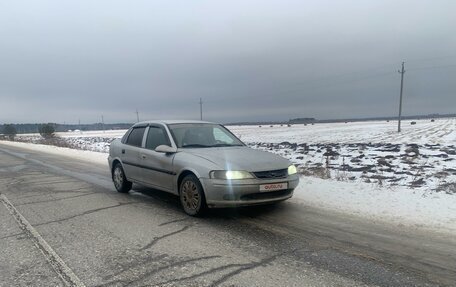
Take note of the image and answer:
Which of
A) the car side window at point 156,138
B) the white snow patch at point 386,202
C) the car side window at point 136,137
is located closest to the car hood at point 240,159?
the car side window at point 156,138

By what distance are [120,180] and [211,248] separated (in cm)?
436

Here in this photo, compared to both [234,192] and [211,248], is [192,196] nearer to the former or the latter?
[234,192]

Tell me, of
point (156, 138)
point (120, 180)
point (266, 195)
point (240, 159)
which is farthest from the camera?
point (120, 180)

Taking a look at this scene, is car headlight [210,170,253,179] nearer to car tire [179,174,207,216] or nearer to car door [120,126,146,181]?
car tire [179,174,207,216]

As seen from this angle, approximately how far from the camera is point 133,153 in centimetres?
771

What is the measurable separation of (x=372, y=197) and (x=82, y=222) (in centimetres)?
520

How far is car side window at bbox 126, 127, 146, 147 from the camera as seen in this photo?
25.4 feet

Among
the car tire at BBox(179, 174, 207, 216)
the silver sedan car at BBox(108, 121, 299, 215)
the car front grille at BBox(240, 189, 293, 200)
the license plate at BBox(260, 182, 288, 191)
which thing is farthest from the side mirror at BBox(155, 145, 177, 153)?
the license plate at BBox(260, 182, 288, 191)

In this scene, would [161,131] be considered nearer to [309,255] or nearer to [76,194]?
[76,194]

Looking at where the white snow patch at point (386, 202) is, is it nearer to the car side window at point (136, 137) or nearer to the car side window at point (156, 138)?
the car side window at point (156, 138)

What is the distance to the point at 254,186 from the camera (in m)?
5.58

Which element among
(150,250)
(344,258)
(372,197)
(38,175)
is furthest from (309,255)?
(38,175)

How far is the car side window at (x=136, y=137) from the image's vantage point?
7727 mm

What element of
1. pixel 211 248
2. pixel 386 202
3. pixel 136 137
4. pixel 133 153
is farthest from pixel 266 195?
pixel 136 137
